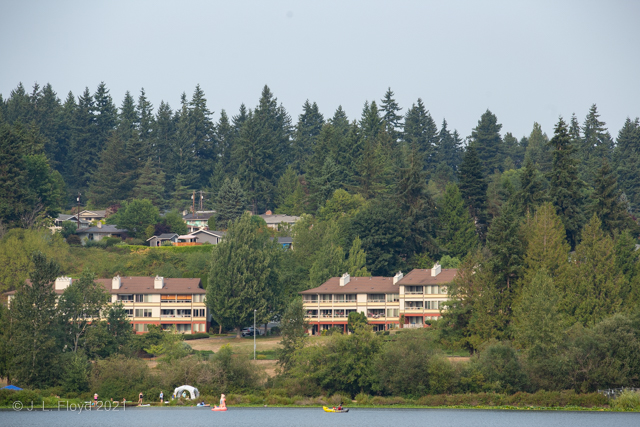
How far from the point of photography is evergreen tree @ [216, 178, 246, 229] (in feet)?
488

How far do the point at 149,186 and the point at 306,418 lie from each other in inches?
3853

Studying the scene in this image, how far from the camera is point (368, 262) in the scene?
118 m

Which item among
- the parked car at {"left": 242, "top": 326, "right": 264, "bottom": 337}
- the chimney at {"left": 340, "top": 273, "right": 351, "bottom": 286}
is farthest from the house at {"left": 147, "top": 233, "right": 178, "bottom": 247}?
the chimney at {"left": 340, "top": 273, "right": 351, "bottom": 286}

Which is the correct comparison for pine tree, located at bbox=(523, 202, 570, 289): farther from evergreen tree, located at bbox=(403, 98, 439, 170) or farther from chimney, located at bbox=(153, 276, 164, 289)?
evergreen tree, located at bbox=(403, 98, 439, 170)

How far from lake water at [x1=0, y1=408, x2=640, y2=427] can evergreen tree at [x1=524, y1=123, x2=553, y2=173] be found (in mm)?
85457

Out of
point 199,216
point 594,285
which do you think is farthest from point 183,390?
point 199,216

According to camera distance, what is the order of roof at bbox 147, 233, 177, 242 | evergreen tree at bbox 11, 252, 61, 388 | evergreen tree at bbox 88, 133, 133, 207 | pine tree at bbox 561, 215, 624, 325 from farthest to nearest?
evergreen tree at bbox 88, 133, 133, 207, roof at bbox 147, 233, 177, 242, pine tree at bbox 561, 215, 624, 325, evergreen tree at bbox 11, 252, 61, 388

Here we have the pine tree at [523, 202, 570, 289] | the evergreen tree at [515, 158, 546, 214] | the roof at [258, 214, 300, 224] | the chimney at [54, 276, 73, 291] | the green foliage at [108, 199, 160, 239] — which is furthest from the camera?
the roof at [258, 214, 300, 224]

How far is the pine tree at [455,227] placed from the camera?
121 metres

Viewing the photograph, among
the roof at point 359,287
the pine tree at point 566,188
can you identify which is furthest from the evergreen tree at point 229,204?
the pine tree at point 566,188

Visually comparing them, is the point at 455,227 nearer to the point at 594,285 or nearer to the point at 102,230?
the point at 594,285

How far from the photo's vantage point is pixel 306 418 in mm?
69000

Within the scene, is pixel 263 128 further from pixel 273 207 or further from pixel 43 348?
pixel 43 348

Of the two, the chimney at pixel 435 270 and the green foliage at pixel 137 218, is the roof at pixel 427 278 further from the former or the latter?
the green foliage at pixel 137 218
